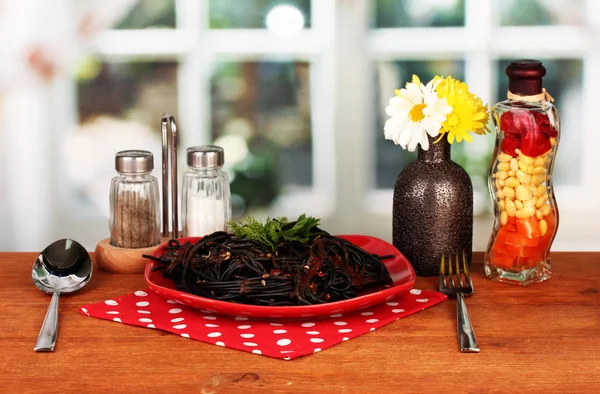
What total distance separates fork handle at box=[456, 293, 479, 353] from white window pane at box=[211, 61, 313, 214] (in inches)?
25.3

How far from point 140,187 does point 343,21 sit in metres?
0.58

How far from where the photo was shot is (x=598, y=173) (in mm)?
1850

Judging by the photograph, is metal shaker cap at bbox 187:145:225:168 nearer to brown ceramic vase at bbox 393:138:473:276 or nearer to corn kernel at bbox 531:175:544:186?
brown ceramic vase at bbox 393:138:473:276

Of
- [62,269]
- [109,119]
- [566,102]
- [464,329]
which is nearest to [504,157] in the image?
[464,329]

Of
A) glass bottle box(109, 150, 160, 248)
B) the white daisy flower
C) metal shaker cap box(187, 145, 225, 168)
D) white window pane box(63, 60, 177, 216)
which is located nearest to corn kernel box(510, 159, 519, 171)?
the white daisy flower

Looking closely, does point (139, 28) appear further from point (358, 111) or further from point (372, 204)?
point (372, 204)

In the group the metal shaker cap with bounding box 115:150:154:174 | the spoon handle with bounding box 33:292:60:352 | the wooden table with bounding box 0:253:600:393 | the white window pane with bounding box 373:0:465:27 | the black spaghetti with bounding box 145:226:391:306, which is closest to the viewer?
the wooden table with bounding box 0:253:600:393

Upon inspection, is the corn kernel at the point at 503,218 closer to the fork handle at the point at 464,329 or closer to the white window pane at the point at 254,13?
the fork handle at the point at 464,329

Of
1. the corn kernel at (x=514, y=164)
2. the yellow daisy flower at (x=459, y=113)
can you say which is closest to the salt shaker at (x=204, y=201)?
the yellow daisy flower at (x=459, y=113)

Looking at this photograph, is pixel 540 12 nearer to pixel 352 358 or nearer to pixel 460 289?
pixel 460 289

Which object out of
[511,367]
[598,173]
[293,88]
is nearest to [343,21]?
[293,88]

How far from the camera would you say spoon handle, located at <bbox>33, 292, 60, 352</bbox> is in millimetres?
1136

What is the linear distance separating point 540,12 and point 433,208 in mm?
601

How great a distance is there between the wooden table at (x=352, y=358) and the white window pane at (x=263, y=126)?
1.89 feet
